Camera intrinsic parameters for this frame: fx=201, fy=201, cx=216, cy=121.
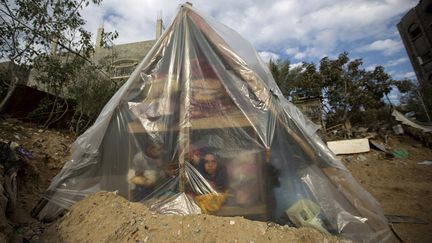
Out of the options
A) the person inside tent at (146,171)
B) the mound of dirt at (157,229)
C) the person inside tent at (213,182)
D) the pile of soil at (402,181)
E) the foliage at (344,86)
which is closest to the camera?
the mound of dirt at (157,229)

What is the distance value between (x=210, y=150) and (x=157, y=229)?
0.74m

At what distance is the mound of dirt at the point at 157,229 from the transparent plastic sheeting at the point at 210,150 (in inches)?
4.3

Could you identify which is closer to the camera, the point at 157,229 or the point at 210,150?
the point at 157,229

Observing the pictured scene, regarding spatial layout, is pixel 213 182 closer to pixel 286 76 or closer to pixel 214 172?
pixel 214 172

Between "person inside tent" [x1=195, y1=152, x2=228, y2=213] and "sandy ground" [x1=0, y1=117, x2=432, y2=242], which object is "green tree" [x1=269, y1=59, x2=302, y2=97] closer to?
"sandy ground" [x1=0, y1=117, x2=432, y2=242]

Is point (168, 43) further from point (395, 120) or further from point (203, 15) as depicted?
point (395, 120)

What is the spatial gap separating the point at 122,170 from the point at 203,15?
1829 millimetres

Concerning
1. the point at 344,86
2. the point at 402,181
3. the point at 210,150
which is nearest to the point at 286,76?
the point at 344,86

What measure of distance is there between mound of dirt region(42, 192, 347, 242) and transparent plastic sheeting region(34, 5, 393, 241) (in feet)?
0.35

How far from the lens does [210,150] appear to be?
181 cm

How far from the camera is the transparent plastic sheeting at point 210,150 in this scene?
5.51 feet

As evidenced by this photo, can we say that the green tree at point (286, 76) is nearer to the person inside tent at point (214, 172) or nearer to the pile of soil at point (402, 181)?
the pile of soil at point (402, 181)

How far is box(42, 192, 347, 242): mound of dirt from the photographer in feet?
4.68

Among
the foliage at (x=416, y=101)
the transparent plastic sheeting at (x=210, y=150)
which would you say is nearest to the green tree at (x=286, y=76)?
the foliage at (x=416, y=101)
